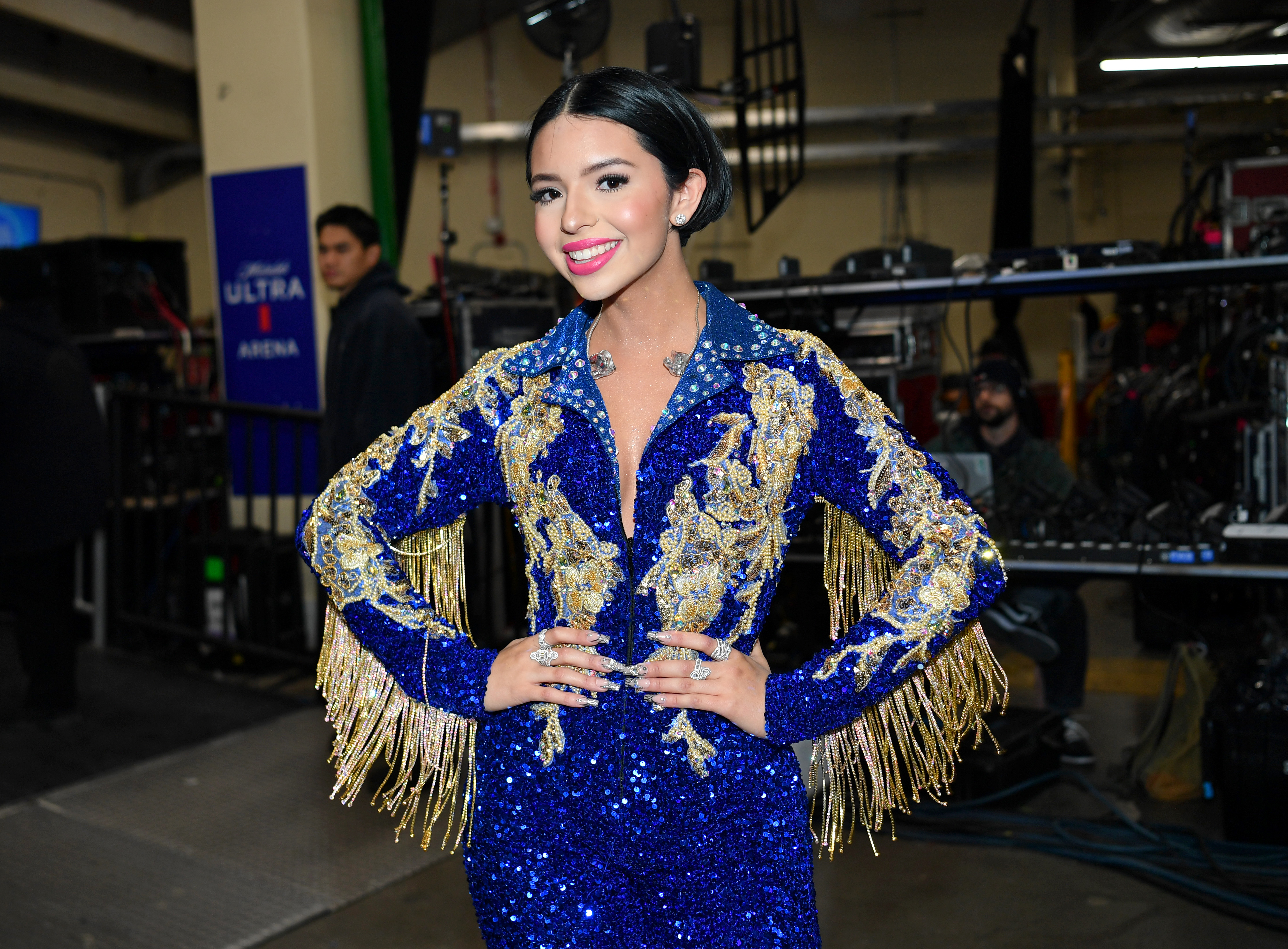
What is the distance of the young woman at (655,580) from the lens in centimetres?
122

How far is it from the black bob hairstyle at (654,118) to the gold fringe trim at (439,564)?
1.46ft

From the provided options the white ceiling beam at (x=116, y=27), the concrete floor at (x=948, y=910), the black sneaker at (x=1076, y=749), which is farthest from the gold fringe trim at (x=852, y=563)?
the white ceiling beam at (x=116, y=27)

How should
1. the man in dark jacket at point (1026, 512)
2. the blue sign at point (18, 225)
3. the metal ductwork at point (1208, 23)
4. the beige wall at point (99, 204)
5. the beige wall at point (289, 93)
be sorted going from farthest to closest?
the beige wall at point (99, 204) → the blue sign at point (18, 225) → the metal ductwork at point (1208, 23) → the beige wall at point (289, 93) → the man in dark jacket at point (1026, 512)

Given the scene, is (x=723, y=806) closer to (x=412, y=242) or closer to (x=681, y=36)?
(x=681, y=36)

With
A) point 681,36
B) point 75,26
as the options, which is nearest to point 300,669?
point 681,36

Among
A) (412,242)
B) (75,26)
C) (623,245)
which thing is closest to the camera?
(623,245)

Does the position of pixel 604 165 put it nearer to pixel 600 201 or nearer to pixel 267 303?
pixel 600 201

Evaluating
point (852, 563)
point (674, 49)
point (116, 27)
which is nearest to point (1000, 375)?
point (674, 49)

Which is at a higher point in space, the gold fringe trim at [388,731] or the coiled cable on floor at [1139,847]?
the gold fringe trim at [388,731]

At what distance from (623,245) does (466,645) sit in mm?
481

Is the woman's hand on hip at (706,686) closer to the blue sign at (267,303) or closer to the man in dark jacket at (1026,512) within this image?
the man in dark jacket at (1026,512)

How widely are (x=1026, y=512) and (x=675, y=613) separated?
2.49 metres

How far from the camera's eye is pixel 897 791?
1.37 m

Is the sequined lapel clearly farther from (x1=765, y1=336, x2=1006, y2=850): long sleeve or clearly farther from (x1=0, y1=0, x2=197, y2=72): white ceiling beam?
(x1=0, y1=0, x2=197, y2=72): white ceiling beam
